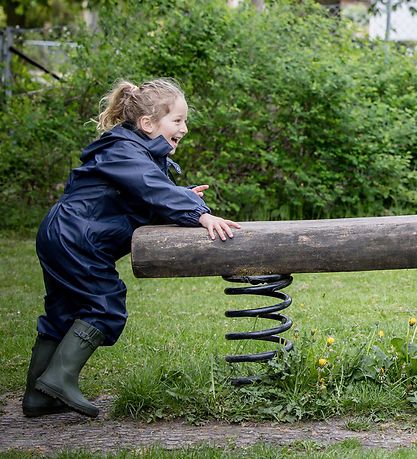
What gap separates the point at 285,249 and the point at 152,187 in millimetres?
602

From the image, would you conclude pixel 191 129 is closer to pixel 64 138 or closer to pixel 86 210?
pixel 64 138

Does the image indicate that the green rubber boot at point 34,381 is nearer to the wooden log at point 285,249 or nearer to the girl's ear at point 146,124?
the wooden log at point 285,249

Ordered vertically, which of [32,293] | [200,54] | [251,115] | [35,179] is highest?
[200,54]

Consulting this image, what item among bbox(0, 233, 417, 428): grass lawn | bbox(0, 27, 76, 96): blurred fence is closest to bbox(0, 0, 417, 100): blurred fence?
bbox(0, 27, 76, 96): blurred fence

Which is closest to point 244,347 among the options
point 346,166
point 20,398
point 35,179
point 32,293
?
point 20,398

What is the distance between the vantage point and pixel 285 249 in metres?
3.89

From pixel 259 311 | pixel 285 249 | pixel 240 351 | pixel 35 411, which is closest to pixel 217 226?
pixel 285 249

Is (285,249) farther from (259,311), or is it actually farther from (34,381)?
(34,381)

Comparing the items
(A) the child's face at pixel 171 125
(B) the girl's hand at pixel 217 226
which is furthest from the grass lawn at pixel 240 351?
(A) the child's face at pixel 171 125

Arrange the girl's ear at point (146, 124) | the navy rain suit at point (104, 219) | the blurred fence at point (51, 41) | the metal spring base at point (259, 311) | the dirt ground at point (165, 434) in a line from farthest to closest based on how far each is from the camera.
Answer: the blurred fence at point (51, 41)
the girl's ear at point (146, 124)
the metal spring base at point (259, 311)
the navy rain suit at point (104, 219)
the dirt ground at point (165, 434)

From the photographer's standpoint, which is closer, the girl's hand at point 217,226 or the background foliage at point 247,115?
the girl's hand at point 217,226

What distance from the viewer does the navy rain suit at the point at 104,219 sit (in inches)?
157

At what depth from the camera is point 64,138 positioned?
9727 millimetres

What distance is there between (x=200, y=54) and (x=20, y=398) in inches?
235
